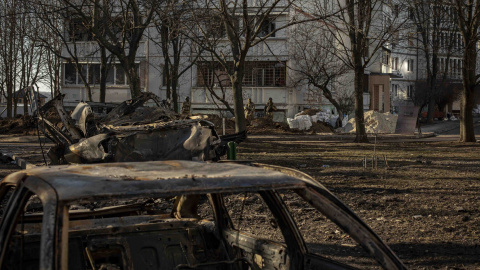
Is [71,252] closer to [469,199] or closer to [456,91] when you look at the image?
[469,199]

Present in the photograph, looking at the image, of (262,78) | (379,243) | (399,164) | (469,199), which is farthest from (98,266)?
(262,78)

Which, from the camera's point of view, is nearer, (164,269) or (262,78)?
(164,269)

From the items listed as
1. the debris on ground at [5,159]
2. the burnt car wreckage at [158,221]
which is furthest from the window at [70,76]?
the burnt car wreckage at [158,221]

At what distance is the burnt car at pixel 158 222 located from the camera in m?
2.47

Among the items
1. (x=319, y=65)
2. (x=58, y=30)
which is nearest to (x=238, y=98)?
(x=58, y=30)

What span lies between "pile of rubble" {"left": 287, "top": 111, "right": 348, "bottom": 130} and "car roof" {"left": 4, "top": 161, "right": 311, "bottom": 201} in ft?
110

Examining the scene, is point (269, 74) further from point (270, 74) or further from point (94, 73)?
point (94, 73)

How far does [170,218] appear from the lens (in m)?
4.44

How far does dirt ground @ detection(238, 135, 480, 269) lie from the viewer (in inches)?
262

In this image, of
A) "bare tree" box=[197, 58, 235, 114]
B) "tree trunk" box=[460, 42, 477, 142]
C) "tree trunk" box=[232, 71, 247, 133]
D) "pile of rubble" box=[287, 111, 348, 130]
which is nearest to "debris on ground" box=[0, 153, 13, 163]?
"tree trunk" box=[232, 71, 247, 133]

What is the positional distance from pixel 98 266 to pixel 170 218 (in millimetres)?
756

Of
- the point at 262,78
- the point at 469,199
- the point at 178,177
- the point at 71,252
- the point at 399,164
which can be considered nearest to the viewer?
the point at 178,177

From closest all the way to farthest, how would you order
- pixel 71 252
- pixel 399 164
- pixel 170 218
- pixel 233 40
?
pixel 71 252 < pixel 170 218 < pixel 399 164 < pixel 233 40

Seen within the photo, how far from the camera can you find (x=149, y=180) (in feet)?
8.55
